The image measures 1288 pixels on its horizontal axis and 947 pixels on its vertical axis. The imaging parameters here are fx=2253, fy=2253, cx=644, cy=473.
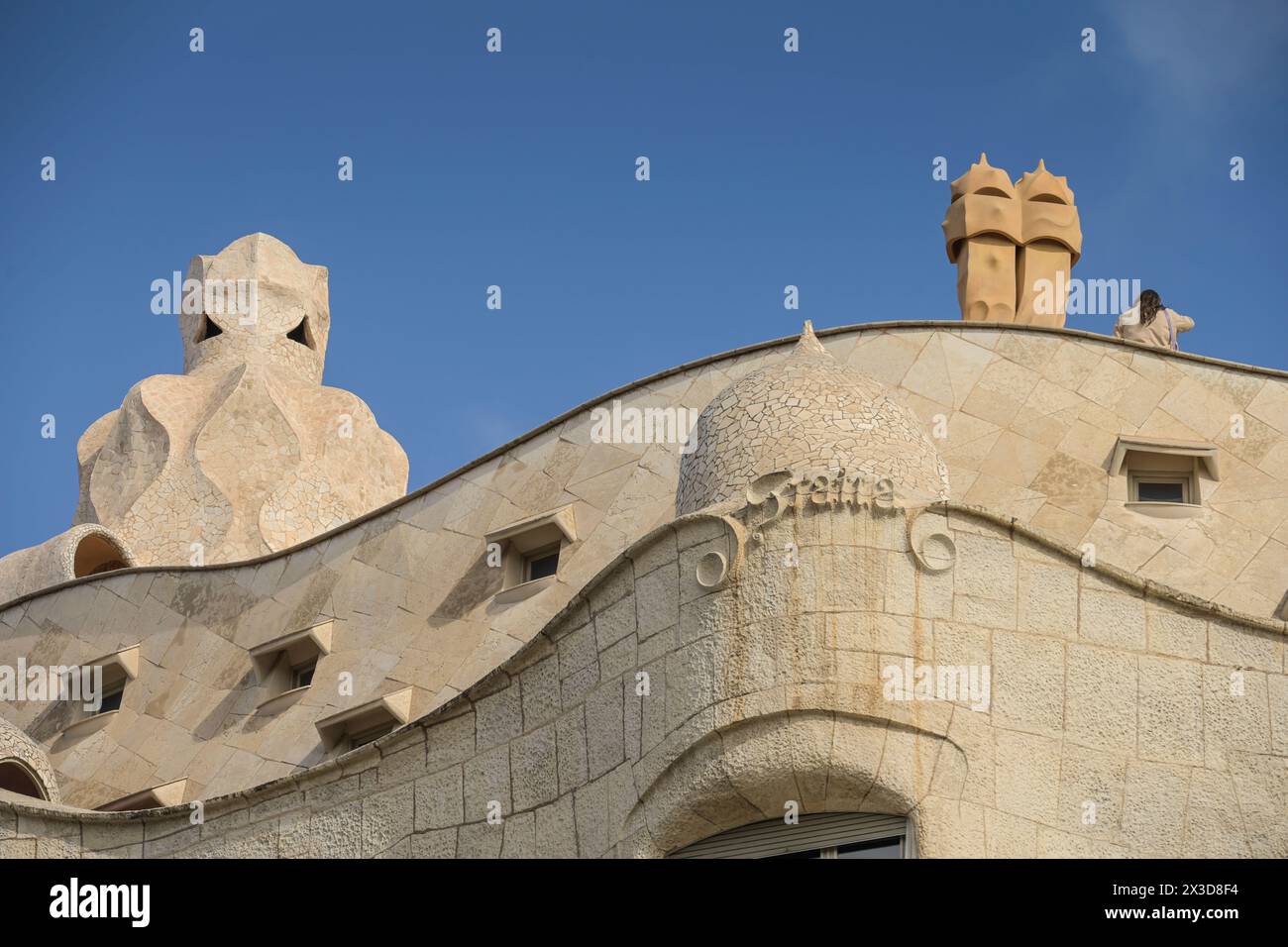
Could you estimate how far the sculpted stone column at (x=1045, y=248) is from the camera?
19.6 m

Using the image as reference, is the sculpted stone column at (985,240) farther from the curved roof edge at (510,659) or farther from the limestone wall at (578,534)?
the curved roof edge at (510,659)

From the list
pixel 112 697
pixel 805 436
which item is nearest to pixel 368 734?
pixel 112 697

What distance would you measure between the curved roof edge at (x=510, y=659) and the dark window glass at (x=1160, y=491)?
173 inches

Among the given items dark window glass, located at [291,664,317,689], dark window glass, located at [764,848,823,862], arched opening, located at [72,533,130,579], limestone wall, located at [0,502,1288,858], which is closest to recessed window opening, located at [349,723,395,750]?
dark window glass, located at [291,664,317,689]

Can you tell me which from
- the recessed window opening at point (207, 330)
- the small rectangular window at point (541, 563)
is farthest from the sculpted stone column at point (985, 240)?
the recessed window opening at point (207, 330)

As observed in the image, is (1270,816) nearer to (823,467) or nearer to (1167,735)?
(1167,735)

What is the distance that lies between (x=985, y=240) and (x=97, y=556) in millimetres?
10476

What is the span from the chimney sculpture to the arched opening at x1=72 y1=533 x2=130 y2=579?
9793 mm

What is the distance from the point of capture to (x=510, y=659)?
42.5ft

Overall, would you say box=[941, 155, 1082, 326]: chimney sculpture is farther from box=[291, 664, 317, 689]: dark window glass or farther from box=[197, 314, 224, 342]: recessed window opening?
box=[197, 314, 224, 342]: recessed window opening

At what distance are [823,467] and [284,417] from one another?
14533mm

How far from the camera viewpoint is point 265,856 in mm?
13336

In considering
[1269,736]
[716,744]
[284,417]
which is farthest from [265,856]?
[284,417]

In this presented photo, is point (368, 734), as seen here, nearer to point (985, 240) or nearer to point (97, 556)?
point (985, 240)
